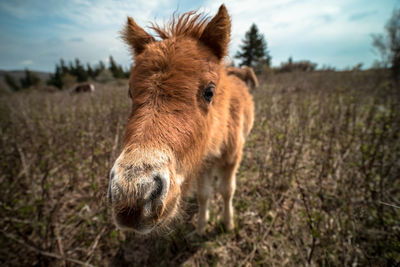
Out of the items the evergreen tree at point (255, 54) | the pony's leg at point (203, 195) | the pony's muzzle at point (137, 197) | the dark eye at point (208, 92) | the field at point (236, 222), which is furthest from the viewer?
the evergreen tree at point (255, 54)

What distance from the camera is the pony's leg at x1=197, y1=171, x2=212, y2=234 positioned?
275cm

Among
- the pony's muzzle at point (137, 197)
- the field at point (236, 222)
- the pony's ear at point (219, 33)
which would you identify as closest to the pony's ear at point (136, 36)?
the pony's ear at point (219, 33)

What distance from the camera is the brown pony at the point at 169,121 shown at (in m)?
0.97

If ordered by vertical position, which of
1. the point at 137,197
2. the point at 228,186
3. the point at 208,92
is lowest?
the point at 228,186

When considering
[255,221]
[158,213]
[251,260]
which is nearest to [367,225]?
[255,221]

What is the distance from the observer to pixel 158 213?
3.37ft

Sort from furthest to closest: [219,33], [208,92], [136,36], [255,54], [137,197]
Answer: [255,54] → [136,36] → [219,33] → [208,92] → [137,197]

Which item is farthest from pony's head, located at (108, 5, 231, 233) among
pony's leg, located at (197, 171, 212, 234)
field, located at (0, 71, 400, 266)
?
pony's leg, located at (197, 171, 212, 234)

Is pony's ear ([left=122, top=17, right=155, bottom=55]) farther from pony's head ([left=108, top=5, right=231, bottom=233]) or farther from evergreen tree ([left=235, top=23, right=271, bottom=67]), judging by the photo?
evergreen tree ([left=235, top=23, right=271, bottom=67])

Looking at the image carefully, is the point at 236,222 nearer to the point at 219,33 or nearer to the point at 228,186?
the point at 228,186

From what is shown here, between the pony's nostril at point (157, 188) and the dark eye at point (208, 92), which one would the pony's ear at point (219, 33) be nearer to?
the dark eye at point (208, 92)

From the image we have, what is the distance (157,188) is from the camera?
99 cm

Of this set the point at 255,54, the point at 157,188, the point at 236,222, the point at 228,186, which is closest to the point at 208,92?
the point at 157,188

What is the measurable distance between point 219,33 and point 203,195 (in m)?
2.51
